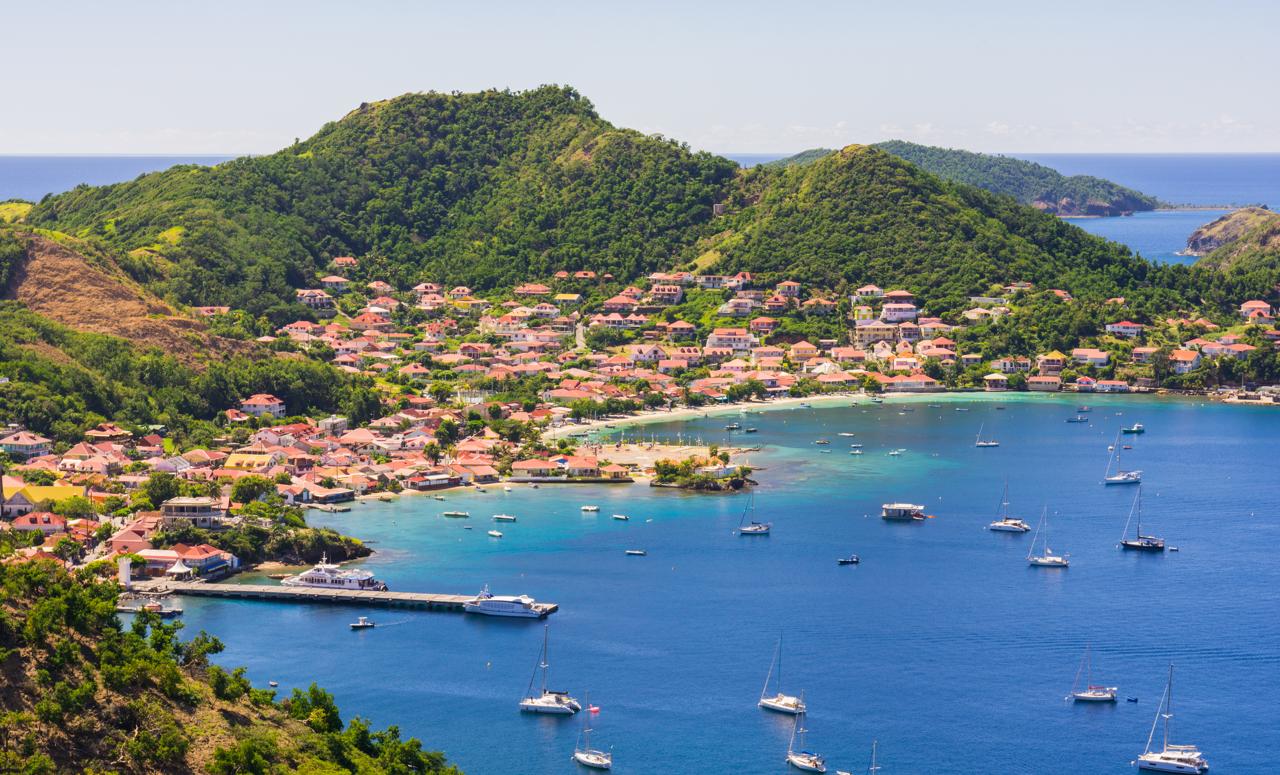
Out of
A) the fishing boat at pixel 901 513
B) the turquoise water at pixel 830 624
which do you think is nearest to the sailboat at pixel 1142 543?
the turquoise water at pixel 830 624

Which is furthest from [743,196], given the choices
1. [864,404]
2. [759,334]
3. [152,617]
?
[152,617]

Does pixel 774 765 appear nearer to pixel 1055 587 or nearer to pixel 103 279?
pixel 1055 587

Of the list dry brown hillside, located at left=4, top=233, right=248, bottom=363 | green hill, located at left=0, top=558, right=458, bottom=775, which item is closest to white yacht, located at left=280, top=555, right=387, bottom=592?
green hill, located at left=0, top=558, right=458, bottom=775

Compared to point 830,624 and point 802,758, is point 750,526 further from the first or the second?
point 802,758

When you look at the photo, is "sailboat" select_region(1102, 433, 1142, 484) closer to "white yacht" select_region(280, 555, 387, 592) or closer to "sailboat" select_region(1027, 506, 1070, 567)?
"sailboat" select_region(1027, 506, 1070, 567)

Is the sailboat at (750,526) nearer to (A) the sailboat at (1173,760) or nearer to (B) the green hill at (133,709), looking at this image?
(A) the sailboat at (1173,760)

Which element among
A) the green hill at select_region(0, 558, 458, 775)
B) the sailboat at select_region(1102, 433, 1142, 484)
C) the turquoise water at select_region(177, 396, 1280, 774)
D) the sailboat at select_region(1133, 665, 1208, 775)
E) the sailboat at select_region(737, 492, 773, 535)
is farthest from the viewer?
the sailboat at select_region(1102, 433, 1142, 484)
